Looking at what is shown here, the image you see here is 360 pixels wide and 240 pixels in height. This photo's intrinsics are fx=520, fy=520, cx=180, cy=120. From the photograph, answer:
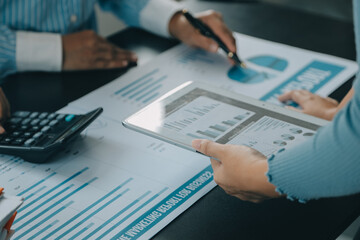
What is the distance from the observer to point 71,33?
120cm

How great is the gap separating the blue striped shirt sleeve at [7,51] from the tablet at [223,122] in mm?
419

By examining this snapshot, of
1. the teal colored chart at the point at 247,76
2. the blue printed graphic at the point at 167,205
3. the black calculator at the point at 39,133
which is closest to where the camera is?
the blue printed graphic at the point at 167,205

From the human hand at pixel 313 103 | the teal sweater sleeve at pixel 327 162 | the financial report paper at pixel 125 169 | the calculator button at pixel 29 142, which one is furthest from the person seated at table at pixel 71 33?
the teal sweater sleeve at pixel 327 162

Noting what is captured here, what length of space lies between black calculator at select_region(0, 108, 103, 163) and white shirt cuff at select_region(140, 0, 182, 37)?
1.46 ft

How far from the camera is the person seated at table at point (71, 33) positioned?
110 cm

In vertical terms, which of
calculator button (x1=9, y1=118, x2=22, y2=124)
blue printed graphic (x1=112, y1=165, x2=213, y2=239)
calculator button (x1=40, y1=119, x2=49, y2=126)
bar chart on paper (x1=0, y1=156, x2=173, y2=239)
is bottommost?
blue printed graphic (x1=112, y1=165, x2=213, y2=239)

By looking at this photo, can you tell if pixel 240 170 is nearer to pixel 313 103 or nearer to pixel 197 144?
pixel 197 144

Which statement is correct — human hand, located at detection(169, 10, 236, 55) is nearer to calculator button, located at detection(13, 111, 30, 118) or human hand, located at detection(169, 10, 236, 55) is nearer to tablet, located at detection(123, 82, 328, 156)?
tablet, located at detection(123, 82, 328, 156)

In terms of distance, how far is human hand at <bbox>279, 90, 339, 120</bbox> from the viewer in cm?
93

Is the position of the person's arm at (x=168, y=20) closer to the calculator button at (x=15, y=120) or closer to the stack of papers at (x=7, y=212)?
the calculator button at (x=15, y=120)

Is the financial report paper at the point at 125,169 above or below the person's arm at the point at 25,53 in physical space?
below

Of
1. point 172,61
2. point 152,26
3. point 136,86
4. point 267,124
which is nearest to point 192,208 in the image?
point 267,124

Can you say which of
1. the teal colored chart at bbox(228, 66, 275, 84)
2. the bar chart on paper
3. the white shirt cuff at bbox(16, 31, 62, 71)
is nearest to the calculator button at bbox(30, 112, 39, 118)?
the bar chart on paper

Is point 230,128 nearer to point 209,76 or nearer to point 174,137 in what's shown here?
point 174,137
